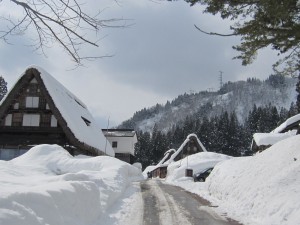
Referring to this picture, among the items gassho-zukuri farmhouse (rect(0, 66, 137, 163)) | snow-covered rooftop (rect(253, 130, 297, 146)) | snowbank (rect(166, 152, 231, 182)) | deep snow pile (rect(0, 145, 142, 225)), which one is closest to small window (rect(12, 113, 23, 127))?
gassho-zukuri farmhouse (rect(0, 66, 137, 163))

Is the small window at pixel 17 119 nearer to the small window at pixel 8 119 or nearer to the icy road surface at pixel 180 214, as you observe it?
the small window at pixel 8 119

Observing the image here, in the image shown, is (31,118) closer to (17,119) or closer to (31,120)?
→ (31,120)

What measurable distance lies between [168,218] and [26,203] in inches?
218

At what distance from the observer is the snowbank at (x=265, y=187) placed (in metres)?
10.5

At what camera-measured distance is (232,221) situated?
10.8 meters

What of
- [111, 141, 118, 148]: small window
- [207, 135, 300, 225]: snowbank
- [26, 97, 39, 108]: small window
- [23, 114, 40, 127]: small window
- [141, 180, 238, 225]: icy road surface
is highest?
[26, 97, 39, 108]: small window

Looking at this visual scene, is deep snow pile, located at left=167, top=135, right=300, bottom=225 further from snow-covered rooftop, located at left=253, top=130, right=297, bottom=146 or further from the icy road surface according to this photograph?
snow-covered rooftop, located at left=253, top=130, right=297, bottom=146

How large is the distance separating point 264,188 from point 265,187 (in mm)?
46

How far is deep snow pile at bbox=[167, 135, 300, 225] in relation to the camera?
10.4 metres

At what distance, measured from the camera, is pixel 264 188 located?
12.5 metres

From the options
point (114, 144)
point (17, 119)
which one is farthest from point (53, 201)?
point (114, 144)

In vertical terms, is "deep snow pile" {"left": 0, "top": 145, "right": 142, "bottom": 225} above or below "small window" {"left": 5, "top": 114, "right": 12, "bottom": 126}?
below

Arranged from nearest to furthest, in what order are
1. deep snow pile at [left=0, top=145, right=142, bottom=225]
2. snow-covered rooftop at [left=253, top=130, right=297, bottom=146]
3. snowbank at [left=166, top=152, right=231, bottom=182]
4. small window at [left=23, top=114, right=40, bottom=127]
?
1. deep snow pile at [left=0, top=145, right=142, bottom=225]
2. small window at [left=23, top=114, right=40, bottom=127]
3. snow-covered rooftop at [left=253, top=130, right=297, bottom=146]
4. snowbank at [left=166, top=152, right=231, bottom=182]

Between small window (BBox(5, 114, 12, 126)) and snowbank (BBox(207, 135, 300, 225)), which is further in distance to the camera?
small window (BBox(5, 114, 12, 126))
